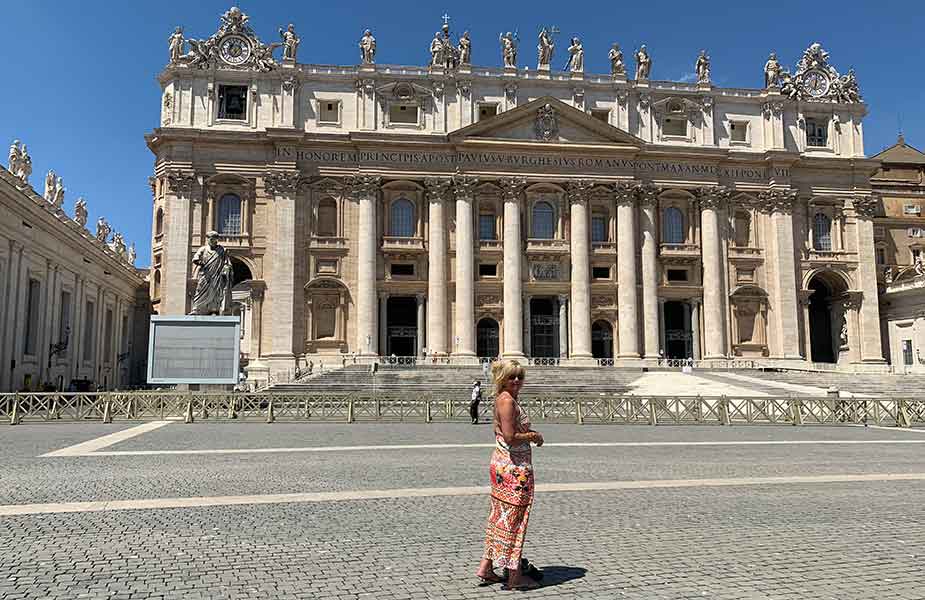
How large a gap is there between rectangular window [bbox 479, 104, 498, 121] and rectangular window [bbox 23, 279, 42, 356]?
96.9ft

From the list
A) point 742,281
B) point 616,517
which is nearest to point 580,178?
point 742,281

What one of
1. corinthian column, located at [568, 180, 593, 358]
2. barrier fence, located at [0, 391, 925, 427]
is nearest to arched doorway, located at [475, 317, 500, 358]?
corinthian column, located at [568, 180, 593, 358]

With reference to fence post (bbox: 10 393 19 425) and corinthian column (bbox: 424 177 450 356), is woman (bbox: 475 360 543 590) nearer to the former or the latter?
fence post (bbox: 10 393 19 425)

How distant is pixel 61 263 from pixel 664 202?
126ft

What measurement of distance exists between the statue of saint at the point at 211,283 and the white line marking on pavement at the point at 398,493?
18.8 meters

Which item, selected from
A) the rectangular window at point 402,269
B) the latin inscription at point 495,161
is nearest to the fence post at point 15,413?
the latin inscription at point 495,161

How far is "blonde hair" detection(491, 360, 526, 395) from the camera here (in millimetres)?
5855

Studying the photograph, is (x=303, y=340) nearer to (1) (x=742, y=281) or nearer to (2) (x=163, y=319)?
(2) (x=163, y=319)

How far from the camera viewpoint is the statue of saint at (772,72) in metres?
55.4

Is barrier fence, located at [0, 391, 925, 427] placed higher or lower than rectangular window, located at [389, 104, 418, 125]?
lower

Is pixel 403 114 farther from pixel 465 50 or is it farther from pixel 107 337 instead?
pixel 107 337

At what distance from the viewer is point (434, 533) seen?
7445 millimetres

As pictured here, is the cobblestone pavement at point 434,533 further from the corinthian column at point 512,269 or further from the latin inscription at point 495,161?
the latin inscription at point 495,161

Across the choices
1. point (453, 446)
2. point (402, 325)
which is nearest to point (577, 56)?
point (402, 325)
